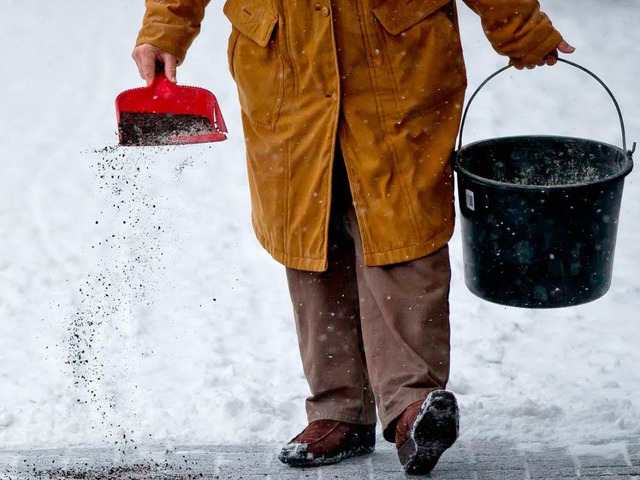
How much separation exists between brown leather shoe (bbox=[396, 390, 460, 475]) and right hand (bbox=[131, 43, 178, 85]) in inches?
52.5

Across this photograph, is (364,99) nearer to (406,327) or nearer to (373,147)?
(373,147)

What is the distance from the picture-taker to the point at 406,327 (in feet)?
12.0

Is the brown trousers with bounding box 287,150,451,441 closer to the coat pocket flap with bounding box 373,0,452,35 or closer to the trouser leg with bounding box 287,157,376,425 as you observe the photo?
the trouser leg with bounding box 287,157,376,425

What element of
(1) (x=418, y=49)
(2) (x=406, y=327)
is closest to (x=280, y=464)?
(2) (x=406, y=327)

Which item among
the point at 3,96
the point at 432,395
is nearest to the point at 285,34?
the point at 432,395

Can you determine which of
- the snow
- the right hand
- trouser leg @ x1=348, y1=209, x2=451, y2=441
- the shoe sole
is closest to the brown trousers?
trouser leg @ x1=348, y1=209, x2=451, y2=441

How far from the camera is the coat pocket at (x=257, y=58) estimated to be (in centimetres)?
354

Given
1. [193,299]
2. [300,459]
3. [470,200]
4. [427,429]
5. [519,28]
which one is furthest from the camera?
[193,299]

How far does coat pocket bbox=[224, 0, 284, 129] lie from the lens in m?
3.54

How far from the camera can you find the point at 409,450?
355 cm

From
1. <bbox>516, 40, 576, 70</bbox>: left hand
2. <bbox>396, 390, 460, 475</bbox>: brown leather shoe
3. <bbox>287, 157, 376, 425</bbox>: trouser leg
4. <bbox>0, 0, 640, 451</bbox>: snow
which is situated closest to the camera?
<bbox>396, 390, 460, 475</bbox>: brown leather shoe

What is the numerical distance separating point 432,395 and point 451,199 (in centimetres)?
69

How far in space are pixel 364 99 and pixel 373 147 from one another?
152 mm

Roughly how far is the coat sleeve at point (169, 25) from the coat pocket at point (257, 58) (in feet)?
0.53
